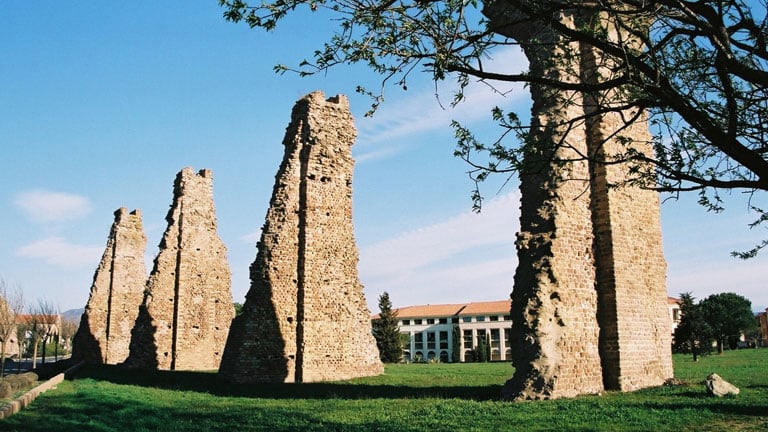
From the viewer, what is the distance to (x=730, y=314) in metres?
63.8

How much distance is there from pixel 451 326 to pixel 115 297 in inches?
2034

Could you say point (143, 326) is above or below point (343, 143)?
below

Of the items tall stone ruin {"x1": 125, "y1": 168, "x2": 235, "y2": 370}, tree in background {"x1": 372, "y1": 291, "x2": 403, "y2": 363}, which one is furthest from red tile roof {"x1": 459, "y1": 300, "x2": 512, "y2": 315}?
tall stone ruin {"x1": 125, "y1": 168, "x2": 235, "y2": 370}

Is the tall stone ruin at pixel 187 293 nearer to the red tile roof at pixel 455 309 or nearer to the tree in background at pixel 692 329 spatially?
the tree in background at pixel 692 329

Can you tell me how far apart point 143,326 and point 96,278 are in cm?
763

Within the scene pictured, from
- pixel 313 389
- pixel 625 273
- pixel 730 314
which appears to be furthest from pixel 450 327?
pixel 625 273

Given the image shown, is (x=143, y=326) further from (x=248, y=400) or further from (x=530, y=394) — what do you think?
(x=530, y=394)

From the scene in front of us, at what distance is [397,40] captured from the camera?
5727 millimetres

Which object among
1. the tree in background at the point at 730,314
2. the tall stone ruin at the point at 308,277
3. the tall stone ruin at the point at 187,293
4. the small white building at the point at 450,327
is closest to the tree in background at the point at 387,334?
the tall stone ruin at the point at 187,293

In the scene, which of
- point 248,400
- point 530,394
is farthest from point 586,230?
point 248,400

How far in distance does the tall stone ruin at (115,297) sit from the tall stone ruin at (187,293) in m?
6.33

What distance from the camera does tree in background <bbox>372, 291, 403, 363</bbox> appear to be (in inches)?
1783

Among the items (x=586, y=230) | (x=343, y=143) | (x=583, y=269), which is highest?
(x=343, y=143)

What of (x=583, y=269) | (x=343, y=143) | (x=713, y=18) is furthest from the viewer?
(x=343, y=143)
